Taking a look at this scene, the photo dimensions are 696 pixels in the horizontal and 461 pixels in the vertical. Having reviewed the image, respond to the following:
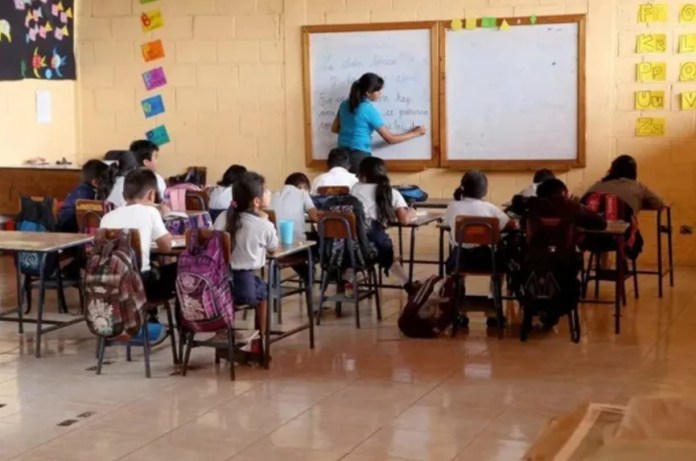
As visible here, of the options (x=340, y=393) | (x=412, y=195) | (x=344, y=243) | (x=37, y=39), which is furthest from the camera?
(x=37, y=39)

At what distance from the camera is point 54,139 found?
31.6 feet

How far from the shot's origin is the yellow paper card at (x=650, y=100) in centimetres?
823

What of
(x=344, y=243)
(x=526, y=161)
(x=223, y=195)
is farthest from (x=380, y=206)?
(x=526, y=161)

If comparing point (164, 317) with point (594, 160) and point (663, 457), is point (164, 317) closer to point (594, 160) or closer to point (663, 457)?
point (594, 160)

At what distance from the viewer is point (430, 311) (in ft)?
19.9

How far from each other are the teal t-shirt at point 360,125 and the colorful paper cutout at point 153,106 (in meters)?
1.97

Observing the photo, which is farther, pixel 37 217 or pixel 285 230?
pixel 37 217

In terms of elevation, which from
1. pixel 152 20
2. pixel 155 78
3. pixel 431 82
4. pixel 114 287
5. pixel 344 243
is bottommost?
pixel 114 287

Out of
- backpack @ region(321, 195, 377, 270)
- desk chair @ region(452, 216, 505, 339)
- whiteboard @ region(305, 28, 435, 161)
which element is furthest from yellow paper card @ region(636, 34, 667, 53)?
backpack @ region(321, 195, 377, 270)

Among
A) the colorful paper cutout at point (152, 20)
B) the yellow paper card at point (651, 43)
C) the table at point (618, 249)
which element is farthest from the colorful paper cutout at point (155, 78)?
the table at point (618, 249)

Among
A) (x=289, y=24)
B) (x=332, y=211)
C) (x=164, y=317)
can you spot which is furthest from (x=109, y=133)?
(x=332, y=211)

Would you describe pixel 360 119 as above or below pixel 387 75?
below

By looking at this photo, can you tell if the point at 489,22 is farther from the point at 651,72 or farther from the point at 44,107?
the point at 44,107

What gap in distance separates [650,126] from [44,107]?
5.23 meters
